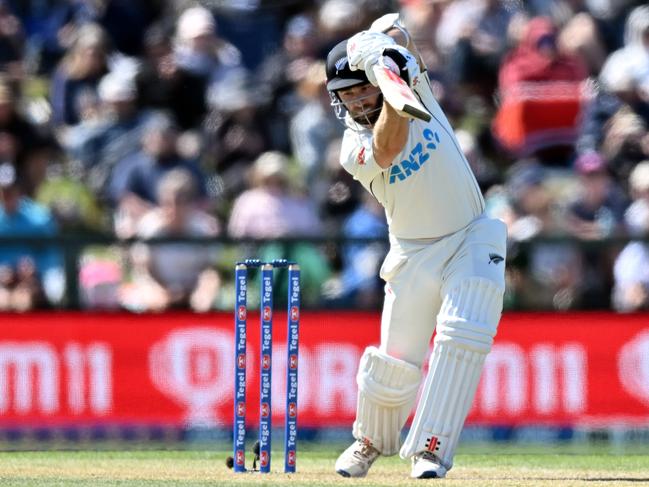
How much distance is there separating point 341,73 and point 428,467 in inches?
73.7

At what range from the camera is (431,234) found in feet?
22.0

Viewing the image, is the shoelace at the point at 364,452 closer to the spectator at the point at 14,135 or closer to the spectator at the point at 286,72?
the spectator at the point at 14,135

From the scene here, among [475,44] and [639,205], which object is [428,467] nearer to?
[639,205]

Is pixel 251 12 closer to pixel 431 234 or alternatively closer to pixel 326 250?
pixel 326 250

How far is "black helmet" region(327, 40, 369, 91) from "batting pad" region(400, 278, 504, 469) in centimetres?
106

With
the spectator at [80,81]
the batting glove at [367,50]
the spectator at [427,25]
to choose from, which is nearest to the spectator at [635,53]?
the spectator at [427,25]

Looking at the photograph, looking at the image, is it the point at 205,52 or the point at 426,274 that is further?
the point at 205,52

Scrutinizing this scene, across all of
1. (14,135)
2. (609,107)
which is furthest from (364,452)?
(609,107)

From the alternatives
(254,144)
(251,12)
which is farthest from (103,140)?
(251,12)

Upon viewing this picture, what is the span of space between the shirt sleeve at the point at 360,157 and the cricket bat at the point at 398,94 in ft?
1.41

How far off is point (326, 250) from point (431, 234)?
2.85m

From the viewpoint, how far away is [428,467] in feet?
21.5

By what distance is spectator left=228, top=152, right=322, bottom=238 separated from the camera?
10.4m

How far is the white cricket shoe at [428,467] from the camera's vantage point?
6543 millimetres
